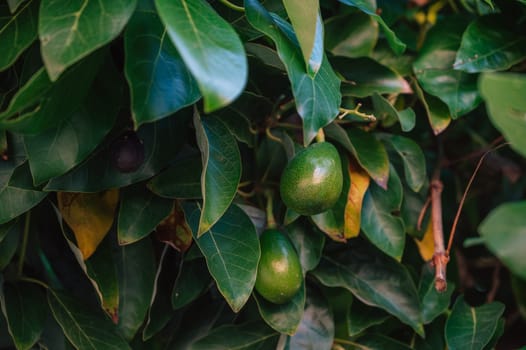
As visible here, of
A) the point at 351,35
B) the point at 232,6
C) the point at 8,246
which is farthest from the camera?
the point at 351,35

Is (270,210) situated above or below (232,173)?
below

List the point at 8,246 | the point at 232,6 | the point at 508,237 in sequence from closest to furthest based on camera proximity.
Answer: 1. the point at 508,237
2. the point at 232,6
3. the point at 8,246

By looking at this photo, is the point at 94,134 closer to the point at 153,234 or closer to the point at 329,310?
the point at 153,234

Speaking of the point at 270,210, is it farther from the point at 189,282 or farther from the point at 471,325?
the point at 471,325

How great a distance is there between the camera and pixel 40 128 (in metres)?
0.66

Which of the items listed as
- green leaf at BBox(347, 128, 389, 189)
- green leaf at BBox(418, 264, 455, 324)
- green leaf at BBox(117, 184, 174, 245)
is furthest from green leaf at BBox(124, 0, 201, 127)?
green leaf at BBox(418, 264, 455, 324)

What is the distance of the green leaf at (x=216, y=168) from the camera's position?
2.31 ft

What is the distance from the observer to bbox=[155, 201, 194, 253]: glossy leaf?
0.88 metres

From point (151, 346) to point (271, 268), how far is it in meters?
0.32

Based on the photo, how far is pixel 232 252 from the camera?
81 cm

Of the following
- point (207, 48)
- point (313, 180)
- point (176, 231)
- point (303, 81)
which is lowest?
point (176, 231)

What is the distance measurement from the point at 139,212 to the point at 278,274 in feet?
0.67

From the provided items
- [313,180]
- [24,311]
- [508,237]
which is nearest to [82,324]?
[24,311]

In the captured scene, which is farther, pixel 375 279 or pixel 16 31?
pixel 375 279
